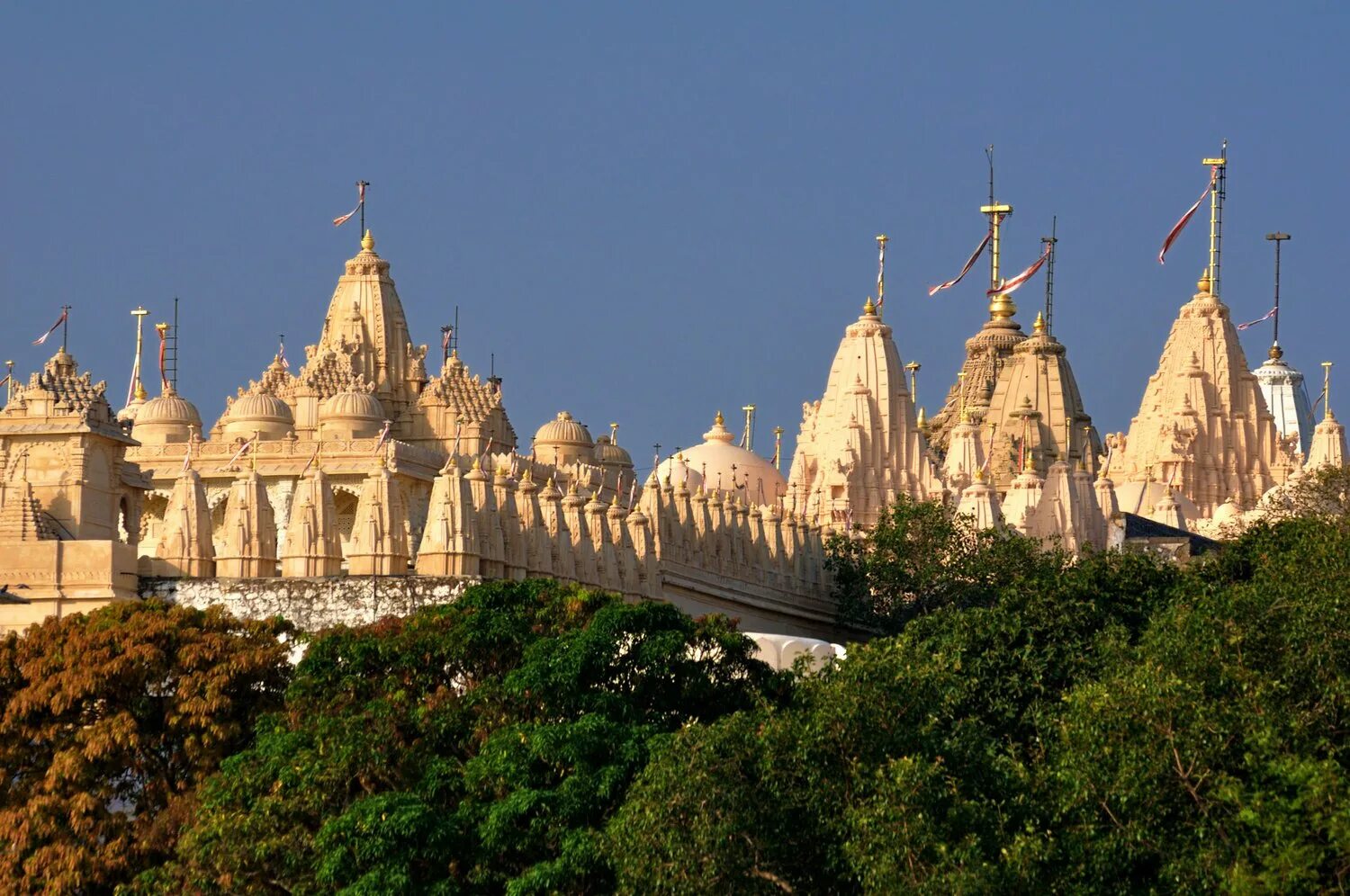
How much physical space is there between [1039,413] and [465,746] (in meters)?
77.2

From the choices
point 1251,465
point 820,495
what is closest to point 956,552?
point 820,495

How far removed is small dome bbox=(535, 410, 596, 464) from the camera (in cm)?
9919

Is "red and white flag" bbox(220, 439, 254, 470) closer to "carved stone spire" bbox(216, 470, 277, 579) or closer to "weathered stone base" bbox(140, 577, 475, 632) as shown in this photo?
"carved stone spire" bbox(216, 470, 277, 579)

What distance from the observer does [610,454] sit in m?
102

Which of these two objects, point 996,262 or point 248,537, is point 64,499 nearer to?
point 248,537

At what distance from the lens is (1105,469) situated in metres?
120

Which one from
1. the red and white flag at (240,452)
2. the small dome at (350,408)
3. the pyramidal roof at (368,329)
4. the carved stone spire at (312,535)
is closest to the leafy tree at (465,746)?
the carved stone spire at (312,535)

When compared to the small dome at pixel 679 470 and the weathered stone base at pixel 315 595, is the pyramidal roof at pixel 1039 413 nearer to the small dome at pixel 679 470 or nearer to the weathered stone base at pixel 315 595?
the small dome at pixel 679 470

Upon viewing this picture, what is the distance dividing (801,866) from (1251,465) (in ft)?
269

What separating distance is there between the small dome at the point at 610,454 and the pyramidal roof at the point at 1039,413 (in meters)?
18.7

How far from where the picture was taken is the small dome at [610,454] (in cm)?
10119

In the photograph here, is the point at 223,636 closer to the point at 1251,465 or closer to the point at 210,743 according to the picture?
the point at 210,743

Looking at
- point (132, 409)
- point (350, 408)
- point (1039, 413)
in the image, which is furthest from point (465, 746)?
point (1039, 413)

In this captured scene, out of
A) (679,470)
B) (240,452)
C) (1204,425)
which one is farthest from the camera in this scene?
(1204,425)
